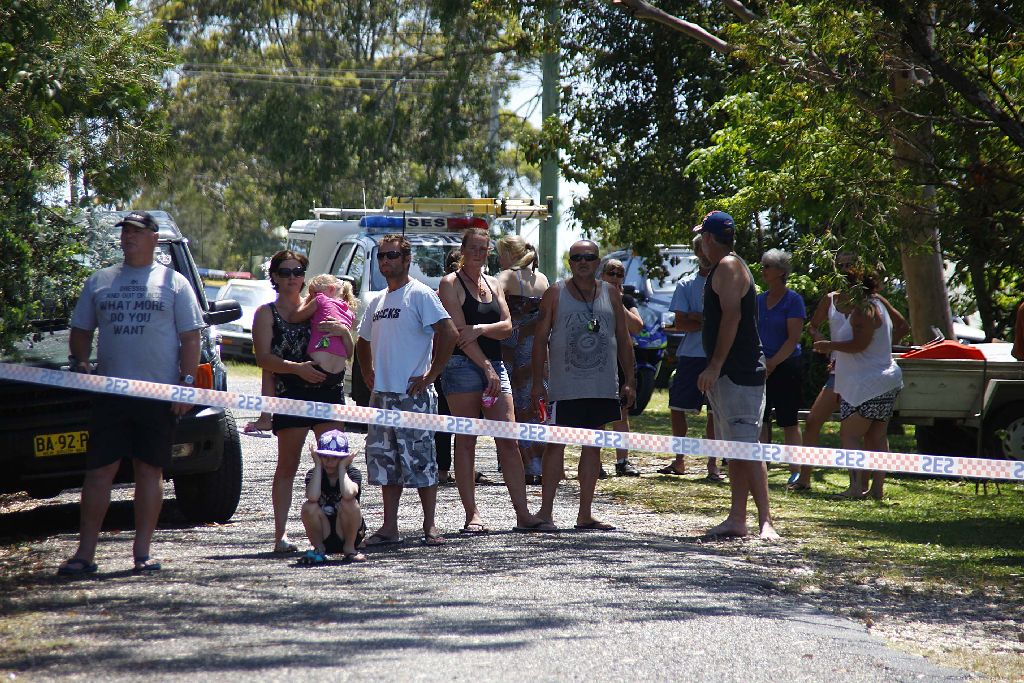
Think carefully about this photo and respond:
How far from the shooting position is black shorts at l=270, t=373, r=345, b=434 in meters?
7.25

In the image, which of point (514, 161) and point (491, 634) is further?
point (514, 161)

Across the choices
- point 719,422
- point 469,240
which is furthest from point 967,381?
point 469,240

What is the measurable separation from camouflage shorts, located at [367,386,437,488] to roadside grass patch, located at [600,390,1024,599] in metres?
2.17

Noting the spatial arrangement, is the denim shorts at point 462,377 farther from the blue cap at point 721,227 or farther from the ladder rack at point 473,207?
the ladder rack at point 473,207

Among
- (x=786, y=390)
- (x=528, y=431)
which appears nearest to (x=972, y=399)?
(x=786, y=390)

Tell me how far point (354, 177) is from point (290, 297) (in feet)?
113

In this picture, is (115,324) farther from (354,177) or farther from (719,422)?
(354,177)

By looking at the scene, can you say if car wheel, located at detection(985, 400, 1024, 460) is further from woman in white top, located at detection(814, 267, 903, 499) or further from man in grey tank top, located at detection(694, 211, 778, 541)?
man in grey tank top, located at detection(694, 211, 778, 541)

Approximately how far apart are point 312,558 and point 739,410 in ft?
8.97

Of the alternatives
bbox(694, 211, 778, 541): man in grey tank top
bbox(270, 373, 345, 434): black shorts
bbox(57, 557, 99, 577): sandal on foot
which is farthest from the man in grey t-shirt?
bbox(694, 211, 778, 541): man in grey tank top

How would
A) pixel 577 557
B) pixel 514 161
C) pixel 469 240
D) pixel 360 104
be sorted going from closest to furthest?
pixel 577 557 → pixel 469 240 → pixel 360 104 → pixel 514 161

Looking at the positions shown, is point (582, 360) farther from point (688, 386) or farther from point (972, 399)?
point (972, 399)

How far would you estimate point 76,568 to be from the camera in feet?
22.1

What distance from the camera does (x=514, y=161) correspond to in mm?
43000
